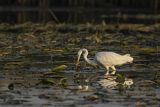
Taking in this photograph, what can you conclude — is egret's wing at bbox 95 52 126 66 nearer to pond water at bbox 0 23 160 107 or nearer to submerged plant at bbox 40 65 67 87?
pond water at bbox 0 23 160 107

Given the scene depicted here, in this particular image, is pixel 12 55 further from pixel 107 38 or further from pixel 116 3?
pixel 116 3

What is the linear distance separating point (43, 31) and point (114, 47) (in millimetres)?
6357

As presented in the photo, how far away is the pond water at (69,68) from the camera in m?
12.0

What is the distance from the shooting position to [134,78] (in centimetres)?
1493

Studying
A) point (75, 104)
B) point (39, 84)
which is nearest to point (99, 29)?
point (39, 84)

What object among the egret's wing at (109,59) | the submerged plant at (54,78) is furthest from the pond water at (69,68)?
the egret's wing at (109,59)

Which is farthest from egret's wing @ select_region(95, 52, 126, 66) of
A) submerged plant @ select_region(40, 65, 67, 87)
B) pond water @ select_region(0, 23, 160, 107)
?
submerged plant @ select_region(40, 65, 67, 87)

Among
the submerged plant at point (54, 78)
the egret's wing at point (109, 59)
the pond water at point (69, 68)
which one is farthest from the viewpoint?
the egret's wing at point (109, 59)

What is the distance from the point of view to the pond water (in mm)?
12023

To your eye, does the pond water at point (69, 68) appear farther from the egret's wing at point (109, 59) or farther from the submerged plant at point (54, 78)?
the egret's wing at point (109, 59)

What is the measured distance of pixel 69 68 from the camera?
1677 cm

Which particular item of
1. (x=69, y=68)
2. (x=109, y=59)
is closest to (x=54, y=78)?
(x=109, y=59)

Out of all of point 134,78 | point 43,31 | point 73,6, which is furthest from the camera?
point 73,6

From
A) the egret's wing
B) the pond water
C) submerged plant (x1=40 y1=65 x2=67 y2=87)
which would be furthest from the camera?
the egret's wing
